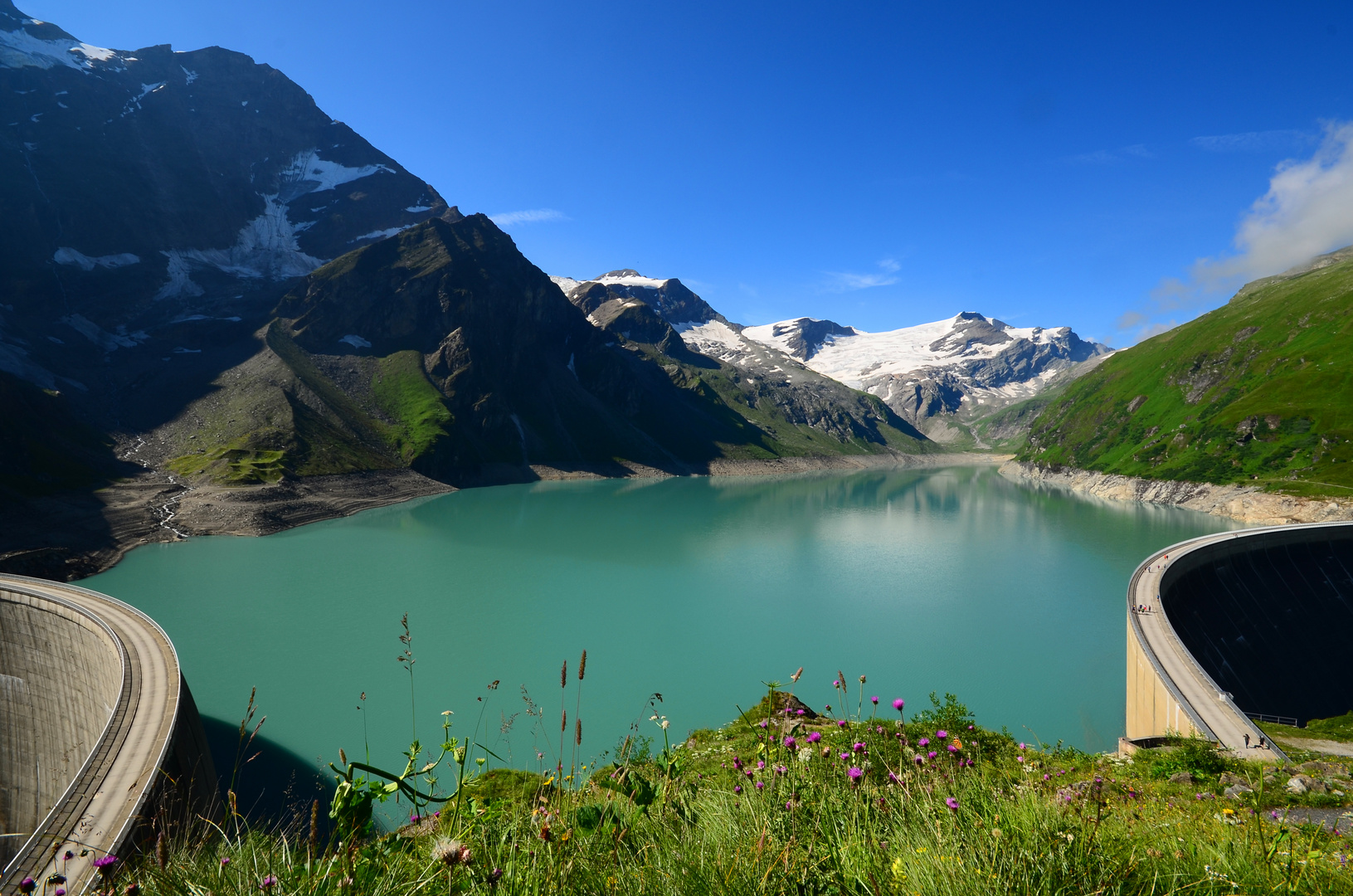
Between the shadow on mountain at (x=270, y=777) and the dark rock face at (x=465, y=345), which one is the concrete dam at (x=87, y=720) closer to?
the shadow on mountain at (x=270, y=777)

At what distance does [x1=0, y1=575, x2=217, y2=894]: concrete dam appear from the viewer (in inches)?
507

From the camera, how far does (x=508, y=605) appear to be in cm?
4344

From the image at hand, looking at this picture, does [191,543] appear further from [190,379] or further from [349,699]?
[190,379]

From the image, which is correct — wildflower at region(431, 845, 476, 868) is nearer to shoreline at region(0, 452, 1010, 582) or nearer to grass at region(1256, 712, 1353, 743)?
grass at region(1256, 712, 1353, 743)

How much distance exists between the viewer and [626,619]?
40562 mm

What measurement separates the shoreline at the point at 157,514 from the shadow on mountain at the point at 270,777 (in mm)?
39007

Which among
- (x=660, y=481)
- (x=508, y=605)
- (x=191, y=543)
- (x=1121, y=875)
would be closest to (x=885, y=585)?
(x=508, y=605)

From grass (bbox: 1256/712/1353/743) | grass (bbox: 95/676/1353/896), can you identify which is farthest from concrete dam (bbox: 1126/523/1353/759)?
grass (bbox: 95/676/1353/896)

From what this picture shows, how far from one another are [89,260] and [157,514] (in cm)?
14110

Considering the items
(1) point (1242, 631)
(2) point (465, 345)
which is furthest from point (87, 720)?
(2) point (465, 345)

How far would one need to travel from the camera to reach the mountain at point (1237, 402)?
84.7 metres

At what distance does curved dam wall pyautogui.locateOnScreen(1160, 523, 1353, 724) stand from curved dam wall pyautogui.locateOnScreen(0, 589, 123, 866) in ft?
154

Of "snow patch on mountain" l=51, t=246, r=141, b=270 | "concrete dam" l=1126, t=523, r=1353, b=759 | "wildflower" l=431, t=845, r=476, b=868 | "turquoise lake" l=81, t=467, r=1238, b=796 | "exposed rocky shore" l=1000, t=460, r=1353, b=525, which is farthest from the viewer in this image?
"snow patch on mountain" l=51, t=246, r=141, b=270

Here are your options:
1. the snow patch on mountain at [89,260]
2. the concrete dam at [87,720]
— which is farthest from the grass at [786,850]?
the snow patch on mountain at [89,260]
